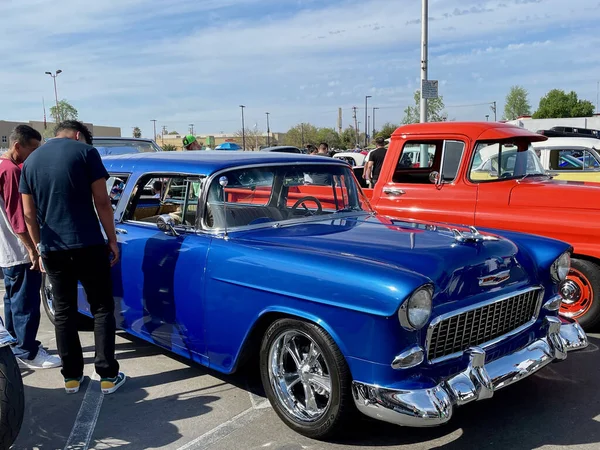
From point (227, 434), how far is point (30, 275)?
6.99 ft

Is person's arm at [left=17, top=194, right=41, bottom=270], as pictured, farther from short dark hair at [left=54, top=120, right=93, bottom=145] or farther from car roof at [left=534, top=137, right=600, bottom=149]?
car roof at [left=534, top=137, right=600, bottom=149]

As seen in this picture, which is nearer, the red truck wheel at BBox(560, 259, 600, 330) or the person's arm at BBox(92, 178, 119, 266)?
the person's arm at BBox(92, 178, 119, 266)

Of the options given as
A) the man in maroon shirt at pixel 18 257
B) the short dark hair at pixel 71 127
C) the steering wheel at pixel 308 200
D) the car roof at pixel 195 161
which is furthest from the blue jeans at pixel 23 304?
the steering wheel at pixel 308 200

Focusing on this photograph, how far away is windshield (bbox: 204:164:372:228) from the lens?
3.82m

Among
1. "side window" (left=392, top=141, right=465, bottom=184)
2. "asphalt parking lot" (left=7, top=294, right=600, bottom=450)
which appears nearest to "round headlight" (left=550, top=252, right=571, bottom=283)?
Result: "asphalt parking lot" (left=7, top=294, right=600, bottom=450)

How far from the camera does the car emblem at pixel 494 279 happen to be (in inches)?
125

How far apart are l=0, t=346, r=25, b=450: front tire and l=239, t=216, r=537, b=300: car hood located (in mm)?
1506

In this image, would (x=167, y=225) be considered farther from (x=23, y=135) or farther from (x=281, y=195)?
(x=23, y=135)

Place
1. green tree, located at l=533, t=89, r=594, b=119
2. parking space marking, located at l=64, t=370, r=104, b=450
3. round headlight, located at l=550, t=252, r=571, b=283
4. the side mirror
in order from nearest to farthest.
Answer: parking space marking, located at l=64, t=370, r=104, b=450 < round headlight, located at l=550, t=252, r=571, b=283 < the side mirror < green tree, located at l=533, t=89, r=594, b=119

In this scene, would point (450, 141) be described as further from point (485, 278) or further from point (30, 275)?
point (30, 275)

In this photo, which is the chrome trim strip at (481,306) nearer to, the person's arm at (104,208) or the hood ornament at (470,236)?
the hood ornament at (470,236)

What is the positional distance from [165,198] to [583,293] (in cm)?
363

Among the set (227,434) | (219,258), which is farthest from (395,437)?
(219,258)

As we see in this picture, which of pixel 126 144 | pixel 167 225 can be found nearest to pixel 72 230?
pixel 167 225
